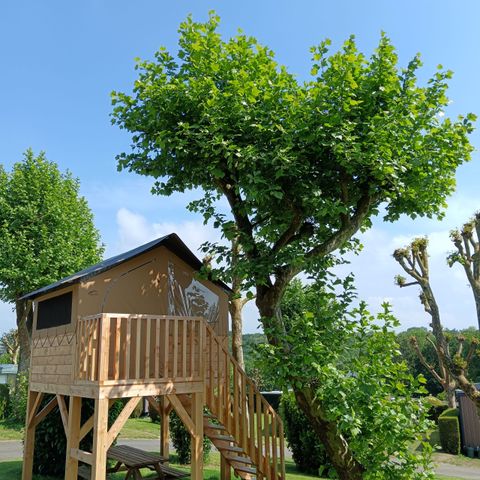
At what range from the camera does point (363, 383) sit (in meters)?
7.32

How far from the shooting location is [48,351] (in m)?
9.35

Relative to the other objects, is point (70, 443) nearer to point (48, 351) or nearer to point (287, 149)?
point (48, 351)

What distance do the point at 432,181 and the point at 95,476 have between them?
7165mm

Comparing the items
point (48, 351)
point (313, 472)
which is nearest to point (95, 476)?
point (48, 351)

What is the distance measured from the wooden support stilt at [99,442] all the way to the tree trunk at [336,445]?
124 inches

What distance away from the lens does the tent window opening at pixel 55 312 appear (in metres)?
8.73

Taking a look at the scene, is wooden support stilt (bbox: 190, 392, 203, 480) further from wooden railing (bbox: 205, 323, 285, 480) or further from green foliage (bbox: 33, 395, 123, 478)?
green foliage (bbox: 33, 395, 123, 478)

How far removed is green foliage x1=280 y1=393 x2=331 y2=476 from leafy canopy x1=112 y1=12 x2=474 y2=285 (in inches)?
254

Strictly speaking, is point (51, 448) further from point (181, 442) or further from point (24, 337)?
point (24, 337)

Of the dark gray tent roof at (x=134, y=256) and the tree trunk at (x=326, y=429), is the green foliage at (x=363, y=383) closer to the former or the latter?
the tree trunk at (x=326, y=429)

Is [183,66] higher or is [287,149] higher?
[183,66]

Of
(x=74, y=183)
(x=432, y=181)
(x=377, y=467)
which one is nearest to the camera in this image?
(x=377, y=467)

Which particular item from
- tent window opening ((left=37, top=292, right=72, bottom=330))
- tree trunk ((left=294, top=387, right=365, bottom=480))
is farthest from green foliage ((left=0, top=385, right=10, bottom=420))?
tree trunk ((left=294, top=387, right=365, bottom=480))

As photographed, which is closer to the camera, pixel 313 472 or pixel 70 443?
pixel 70 443
